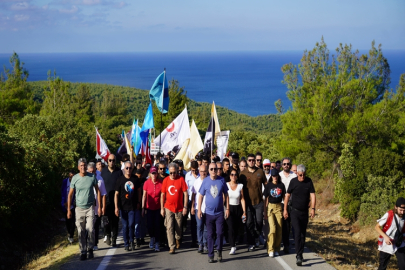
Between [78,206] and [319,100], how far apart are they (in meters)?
16.3

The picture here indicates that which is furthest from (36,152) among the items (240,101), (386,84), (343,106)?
(240,101)

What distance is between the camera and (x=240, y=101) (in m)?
171

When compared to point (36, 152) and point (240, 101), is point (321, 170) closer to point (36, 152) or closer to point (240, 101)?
point (36, 152)

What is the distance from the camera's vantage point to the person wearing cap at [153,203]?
9.44m

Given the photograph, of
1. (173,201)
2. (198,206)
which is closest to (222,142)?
(173,201)

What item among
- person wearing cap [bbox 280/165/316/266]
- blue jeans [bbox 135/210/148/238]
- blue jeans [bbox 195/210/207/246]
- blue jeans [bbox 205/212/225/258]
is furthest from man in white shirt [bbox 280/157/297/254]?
blue jeans [bbox 135/210/148/238]

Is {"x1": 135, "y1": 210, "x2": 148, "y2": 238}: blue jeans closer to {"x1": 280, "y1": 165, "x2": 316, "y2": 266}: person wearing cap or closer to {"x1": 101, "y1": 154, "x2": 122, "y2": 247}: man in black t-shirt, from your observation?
{"x1": 101, "y1": 154, "x2": 122, "y2": 247}: man in black t-shirt

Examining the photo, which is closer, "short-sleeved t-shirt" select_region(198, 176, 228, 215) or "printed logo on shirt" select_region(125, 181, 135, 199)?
"short-sleeved t-shirt" select_region(198, 176, 228, 215)

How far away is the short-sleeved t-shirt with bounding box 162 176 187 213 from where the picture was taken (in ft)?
29.9

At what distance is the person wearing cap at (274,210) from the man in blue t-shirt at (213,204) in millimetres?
1016

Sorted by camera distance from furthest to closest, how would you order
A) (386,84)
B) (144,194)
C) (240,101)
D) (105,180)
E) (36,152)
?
1. (240,101)
2. (386,84)
3. (36,152)
4. (105,180)
5. (144,194)

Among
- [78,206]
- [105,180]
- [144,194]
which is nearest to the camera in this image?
[78,206]

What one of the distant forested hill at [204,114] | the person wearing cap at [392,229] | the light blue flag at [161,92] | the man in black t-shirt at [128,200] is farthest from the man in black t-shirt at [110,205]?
the distant forested hill at [204,114]

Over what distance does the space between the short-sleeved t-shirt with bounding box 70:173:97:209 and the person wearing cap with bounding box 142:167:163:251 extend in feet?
3.84
